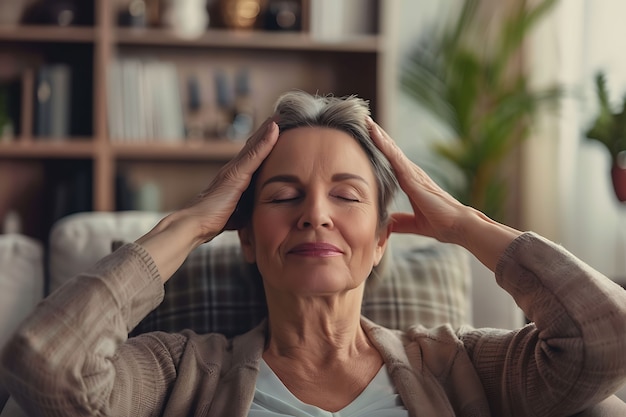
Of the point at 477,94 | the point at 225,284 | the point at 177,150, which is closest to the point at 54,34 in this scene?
the point at 177,150

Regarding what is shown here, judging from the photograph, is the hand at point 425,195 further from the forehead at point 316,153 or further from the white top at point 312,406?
the white top at point 312,406

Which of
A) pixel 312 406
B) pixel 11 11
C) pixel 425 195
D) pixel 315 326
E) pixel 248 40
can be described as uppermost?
pixel 11 11

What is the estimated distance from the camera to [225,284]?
193 centimetres

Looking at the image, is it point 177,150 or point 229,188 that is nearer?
point 229,188

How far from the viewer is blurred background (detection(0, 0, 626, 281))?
3584 millimetres

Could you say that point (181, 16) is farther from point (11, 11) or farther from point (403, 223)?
point (403, 223)

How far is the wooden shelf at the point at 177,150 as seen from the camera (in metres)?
3.56

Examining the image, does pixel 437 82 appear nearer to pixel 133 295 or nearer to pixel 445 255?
pixel 445 255

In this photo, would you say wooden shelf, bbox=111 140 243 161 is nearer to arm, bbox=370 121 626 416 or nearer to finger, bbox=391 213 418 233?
finger, bbox=391 213 418 233

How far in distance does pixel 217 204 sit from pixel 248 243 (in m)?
0.14

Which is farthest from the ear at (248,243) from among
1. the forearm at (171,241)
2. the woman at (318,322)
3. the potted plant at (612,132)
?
the potted plant at (612,132)

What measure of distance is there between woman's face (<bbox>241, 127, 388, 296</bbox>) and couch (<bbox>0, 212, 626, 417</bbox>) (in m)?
0.26

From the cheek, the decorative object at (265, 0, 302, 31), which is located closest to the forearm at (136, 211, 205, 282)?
the cheek

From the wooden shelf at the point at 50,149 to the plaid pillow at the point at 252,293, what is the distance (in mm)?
1628
